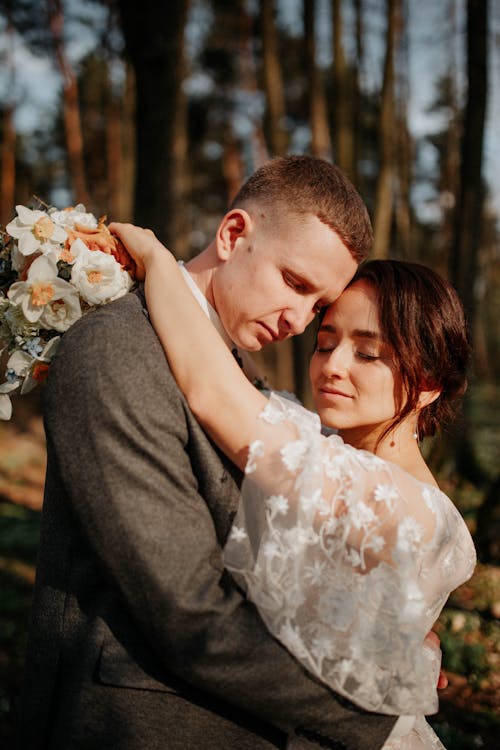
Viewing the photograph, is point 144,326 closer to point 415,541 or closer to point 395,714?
point 415,541

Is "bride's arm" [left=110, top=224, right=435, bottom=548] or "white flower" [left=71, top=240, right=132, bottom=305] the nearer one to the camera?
"bride's arm" [left=110, top=224, right=435, bottom=548]

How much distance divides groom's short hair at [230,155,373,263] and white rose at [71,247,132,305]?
618 mm

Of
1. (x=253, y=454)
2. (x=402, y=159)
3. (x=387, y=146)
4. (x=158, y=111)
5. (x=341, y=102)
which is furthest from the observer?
(x=402, y=159)

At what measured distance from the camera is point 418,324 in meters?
2.41

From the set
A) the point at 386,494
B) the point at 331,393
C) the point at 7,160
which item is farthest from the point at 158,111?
the point at 7,160

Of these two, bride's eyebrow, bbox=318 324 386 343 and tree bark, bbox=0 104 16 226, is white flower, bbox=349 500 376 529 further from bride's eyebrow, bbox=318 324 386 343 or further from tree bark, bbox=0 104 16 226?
tree bark, bbox=0 104 16 226

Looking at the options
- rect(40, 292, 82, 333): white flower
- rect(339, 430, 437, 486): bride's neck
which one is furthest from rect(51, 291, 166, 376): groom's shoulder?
rect(339, 430, 437, 486): bride's neck

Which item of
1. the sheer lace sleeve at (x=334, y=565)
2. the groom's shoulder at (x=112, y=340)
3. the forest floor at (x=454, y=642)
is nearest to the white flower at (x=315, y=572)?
the sheer lace sleeve at (x=334, y=565)

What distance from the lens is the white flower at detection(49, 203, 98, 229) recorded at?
2.20 metres

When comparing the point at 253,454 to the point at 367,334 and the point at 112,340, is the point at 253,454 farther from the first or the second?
the point at 367,334

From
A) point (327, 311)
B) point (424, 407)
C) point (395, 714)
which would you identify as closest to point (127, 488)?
point (395, 714)

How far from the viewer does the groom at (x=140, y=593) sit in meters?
1.67

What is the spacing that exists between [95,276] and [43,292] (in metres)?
0.17

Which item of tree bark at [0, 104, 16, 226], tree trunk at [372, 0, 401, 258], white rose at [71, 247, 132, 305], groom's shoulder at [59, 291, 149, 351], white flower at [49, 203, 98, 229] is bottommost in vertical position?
tree bark at [0, 104, 16, 226]
